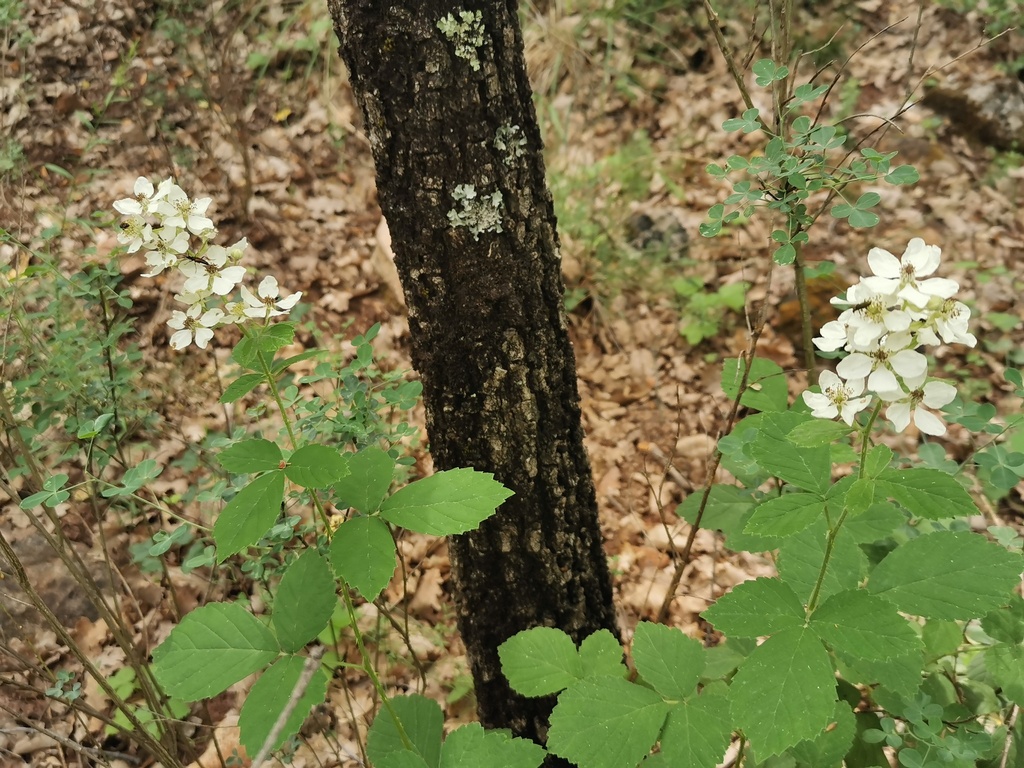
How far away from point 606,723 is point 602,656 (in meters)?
0.24

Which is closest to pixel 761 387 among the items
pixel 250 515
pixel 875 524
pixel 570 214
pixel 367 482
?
pixel 875 524

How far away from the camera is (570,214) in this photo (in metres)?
3.41

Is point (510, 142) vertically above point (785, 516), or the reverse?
point (510, 142)

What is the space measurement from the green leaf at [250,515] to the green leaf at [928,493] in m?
0.96

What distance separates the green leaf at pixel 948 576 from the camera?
108 cm

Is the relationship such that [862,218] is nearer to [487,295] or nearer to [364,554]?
[487,295]

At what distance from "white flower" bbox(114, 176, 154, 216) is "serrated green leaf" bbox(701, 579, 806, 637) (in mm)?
1159

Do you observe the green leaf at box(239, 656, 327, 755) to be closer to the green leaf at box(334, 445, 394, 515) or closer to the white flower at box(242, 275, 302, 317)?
the green leaf at box(334, 445, 394, 515)

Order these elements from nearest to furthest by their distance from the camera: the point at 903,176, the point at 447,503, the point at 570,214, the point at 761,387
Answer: the point at 447,503, the point at 903,176, the point at 761,387, the point at 570,214

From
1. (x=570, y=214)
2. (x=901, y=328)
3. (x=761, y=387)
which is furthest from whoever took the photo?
(x=570, y=214)

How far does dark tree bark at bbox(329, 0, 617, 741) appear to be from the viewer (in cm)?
123

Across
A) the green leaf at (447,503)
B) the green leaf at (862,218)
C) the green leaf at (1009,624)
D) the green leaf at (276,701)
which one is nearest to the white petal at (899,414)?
the green leaf at (862,218)

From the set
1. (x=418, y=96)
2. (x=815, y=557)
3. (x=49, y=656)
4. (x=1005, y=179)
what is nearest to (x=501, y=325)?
(x=418, y=96)

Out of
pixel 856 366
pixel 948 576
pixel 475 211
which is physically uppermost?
pixel 475 211
